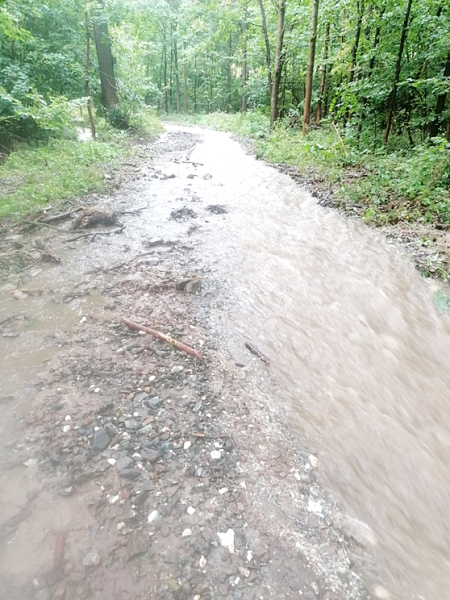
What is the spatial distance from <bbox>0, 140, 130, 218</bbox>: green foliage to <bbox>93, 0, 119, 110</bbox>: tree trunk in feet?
15.5

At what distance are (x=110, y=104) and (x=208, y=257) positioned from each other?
12.9 metres

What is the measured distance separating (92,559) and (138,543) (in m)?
0.23

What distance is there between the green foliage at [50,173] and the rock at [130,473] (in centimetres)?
562

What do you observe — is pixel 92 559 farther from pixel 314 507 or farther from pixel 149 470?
pixel 314 507

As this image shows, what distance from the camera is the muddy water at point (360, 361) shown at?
7.09 feet

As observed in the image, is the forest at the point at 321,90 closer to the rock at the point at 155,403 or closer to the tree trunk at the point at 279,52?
the tree trunk at the point at 279,52

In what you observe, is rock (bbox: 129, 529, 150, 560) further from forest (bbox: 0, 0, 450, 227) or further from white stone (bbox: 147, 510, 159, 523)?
forest (bbox: 0, 0, 450, 227)

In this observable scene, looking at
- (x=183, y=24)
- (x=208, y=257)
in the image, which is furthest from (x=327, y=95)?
(x=183, y=24)

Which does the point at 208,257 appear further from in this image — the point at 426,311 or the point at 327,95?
the point at 327,95

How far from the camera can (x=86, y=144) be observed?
1100cm

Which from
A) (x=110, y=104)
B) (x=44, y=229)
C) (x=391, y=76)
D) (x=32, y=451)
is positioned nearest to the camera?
(x=32, y=451)

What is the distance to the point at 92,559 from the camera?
1.77m

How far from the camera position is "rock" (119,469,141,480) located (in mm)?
2152

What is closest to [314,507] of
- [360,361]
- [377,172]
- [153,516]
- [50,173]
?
[153,516]
